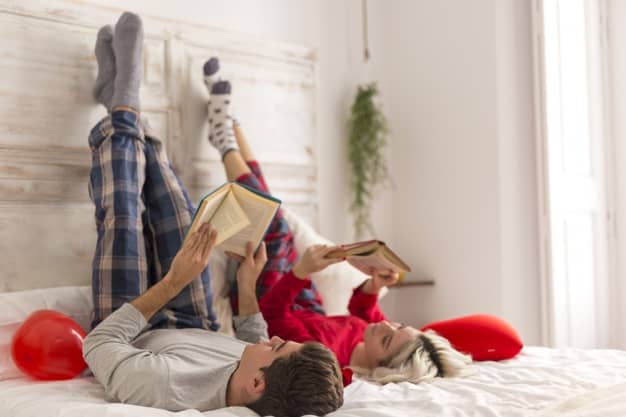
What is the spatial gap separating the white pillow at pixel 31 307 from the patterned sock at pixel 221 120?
32.8 inches

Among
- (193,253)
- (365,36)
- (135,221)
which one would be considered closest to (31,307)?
(135,221)

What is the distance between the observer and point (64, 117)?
261 cm

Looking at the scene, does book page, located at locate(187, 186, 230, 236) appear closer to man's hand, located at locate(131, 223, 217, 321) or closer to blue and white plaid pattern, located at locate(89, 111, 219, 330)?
man's hand, located at locate(131, 223, 217, 321)

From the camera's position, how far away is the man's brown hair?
1575mm

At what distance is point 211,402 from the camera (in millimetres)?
1677

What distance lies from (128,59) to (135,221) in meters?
0.61

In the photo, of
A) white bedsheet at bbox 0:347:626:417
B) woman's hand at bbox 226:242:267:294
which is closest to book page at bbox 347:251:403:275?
woman's hand at bbox 226:242:267:294

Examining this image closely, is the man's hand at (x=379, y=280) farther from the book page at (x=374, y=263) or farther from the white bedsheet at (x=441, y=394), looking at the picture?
the white bedsheet at (x=441, y=394)

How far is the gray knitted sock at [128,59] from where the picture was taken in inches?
96.7

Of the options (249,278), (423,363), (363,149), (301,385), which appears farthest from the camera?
(363,149)

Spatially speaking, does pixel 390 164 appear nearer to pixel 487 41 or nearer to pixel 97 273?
pixel 487 41

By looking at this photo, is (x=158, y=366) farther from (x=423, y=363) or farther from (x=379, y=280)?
(x=379, y=280)

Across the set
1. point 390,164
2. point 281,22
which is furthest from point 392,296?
point 281,22

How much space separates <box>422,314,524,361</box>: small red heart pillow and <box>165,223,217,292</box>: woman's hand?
3.10 ft
